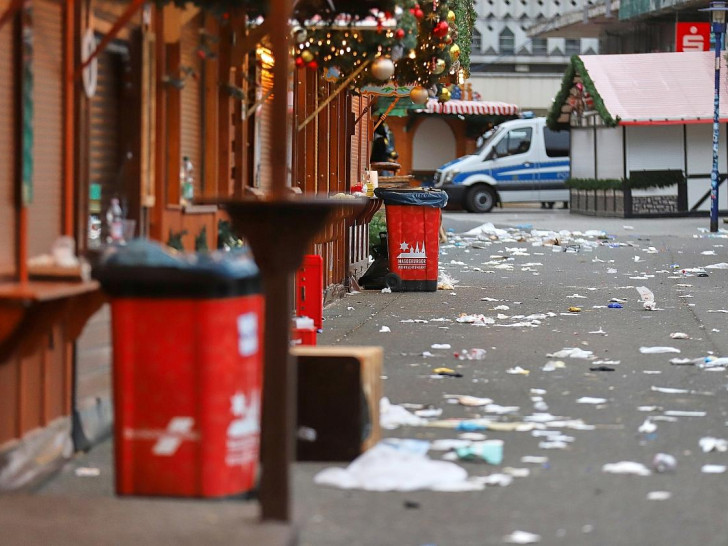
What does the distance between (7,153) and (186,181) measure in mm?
2394

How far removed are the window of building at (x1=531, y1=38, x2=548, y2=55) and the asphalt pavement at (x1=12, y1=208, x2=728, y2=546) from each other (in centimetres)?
5217

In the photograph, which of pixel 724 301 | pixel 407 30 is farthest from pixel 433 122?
pixel 407 30

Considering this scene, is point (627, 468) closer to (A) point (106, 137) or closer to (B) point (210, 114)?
(A) point (106, 137)

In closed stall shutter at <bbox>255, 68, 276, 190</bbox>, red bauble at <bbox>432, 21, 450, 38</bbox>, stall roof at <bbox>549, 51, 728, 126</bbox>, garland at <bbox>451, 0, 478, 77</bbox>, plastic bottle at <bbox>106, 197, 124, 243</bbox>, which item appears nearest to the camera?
plastic bottle at <bbox>106, 197, 124, 243</bbox>

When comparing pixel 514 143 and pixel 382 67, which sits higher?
pixel 514 143

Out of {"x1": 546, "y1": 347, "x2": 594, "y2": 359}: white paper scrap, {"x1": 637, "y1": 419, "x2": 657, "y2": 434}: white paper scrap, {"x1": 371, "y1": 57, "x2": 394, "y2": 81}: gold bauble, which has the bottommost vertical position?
{"x1": 637, "y1": 419, "x2": 657, "y2": 434}: white paper scrap

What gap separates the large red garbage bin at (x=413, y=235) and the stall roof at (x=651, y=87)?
17971 mm

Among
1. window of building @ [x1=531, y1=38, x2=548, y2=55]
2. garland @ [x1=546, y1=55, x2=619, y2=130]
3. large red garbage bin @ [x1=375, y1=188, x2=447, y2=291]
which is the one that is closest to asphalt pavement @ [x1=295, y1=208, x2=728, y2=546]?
large red garbage bin @ [x1=375, y1=188, x2=447, y2=291]

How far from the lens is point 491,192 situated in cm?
Answer: 3769

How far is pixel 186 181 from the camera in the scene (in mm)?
8109

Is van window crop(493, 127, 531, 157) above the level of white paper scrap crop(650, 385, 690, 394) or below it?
above

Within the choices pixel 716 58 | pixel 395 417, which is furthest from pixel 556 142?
pixel 395 417

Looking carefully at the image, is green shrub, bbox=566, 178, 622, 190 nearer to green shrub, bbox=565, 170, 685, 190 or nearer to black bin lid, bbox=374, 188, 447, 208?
green shrub, bbox=565, 170, 685, 190

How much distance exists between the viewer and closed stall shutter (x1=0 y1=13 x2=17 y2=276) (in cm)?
568
